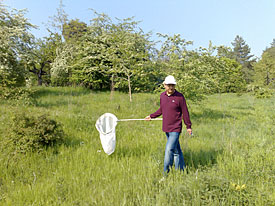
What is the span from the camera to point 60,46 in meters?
→ 22.5

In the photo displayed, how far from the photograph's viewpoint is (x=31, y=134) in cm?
511

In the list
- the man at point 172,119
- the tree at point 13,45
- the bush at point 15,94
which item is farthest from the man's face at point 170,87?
the tree at point 13,45

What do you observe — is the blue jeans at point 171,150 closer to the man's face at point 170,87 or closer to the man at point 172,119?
the man at point 172,119

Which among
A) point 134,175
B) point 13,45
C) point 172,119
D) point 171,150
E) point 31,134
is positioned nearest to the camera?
point 134,175

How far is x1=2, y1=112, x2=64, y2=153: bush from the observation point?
196 inches

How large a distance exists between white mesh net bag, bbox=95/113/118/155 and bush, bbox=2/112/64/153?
1.52 m

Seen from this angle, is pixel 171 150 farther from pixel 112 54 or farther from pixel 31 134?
pixel 112 54

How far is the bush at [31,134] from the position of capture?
498 cm

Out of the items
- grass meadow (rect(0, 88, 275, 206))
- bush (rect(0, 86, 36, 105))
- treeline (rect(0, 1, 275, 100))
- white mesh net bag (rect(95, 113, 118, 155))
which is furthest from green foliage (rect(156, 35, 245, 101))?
bush (rect(0, 86, 36, 105))

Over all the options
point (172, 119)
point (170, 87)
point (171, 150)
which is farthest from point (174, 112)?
point (171, 150)

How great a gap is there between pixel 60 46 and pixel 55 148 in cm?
1981

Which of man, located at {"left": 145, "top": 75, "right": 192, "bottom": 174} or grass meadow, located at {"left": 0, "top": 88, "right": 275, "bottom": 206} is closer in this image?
grass meadow, located at {"left": 0, "top": 88, "right": 275, "bottom": 206}

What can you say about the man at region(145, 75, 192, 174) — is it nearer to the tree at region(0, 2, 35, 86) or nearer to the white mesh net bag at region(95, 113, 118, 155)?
the white mesh net bag at region(95, 113, 118, 155)

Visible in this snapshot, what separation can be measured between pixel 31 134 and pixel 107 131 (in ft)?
6.83
